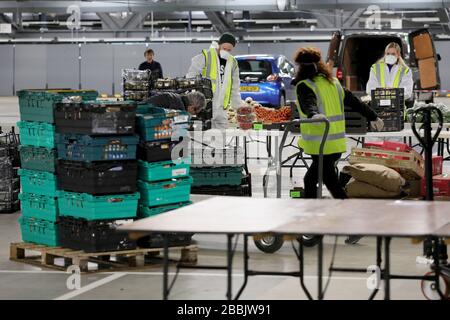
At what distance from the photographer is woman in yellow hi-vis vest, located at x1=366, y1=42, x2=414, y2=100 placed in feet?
46.8

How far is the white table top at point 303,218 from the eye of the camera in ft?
18.8

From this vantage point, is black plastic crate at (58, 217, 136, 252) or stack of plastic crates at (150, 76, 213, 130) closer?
black plastic crate at (58, 217, 136, 252)

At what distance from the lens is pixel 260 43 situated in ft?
121

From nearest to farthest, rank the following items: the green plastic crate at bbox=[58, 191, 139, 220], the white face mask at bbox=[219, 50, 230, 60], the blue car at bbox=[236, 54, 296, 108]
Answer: the green plastic crate at bbox=[58, 191, 139, 220] → the white face mask at bbox=[219, 50, 230, 60] → the blue car at bbox=[236, 54, 296, 108]

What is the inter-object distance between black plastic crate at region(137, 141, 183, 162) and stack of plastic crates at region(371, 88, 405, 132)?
2.96 m

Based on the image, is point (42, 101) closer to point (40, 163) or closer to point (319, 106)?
point (40, 163)

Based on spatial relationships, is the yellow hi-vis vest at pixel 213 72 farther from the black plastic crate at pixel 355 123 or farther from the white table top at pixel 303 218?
the white table top at pixel 303 218

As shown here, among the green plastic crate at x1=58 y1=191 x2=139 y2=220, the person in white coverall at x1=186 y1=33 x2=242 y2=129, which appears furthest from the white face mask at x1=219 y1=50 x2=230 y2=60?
the green plastic crate at x1=58 y1=191 x2=139 y2=220

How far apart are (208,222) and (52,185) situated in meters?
3.84

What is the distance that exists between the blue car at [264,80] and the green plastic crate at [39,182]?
16.0m

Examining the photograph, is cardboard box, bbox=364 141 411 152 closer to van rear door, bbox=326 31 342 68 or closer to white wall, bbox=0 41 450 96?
van rear door, bbox=326 31 342 68

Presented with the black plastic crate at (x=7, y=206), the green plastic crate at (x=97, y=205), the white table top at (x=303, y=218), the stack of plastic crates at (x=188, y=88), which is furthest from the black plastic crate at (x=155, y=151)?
the black plastic crate at (x=7, y=206)

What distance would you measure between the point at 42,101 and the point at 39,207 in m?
0.95

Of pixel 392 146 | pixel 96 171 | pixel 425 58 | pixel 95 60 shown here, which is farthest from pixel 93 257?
pixel 95 60
